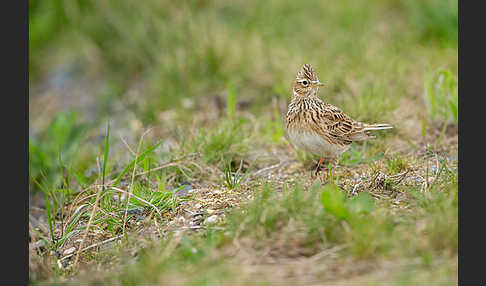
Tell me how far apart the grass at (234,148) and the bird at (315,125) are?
0.88 feet

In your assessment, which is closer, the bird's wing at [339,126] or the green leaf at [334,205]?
the green leaf at [334,205]

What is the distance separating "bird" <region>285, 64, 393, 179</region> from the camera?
4.56m

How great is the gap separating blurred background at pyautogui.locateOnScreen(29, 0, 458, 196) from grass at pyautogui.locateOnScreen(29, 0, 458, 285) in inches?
1.0

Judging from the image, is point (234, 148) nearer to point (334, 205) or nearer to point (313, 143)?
point (313, 143)

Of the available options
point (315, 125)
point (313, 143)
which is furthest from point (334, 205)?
point (315, 125)

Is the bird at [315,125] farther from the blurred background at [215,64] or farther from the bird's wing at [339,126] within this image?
the blurred background at [215,64]

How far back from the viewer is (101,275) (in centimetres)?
323

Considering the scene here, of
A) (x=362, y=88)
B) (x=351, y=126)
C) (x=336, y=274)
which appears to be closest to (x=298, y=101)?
(x=351, y=126)

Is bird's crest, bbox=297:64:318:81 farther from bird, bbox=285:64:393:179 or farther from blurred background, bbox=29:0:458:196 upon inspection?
blurred background, bbox=29:0:458:196

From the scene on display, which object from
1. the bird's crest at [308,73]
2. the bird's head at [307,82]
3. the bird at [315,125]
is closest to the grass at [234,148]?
the bird at [315,125]

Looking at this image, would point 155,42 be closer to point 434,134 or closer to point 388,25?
point 388,25

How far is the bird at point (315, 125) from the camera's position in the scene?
180 inches

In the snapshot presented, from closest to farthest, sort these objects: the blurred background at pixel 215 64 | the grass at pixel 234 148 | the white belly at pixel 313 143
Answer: the grass at pixel 234 148
the white belly at pixel 313 143
the blurred background at pixel 215 64

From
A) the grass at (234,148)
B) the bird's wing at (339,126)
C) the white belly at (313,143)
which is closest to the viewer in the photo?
the grass at (234,148)
